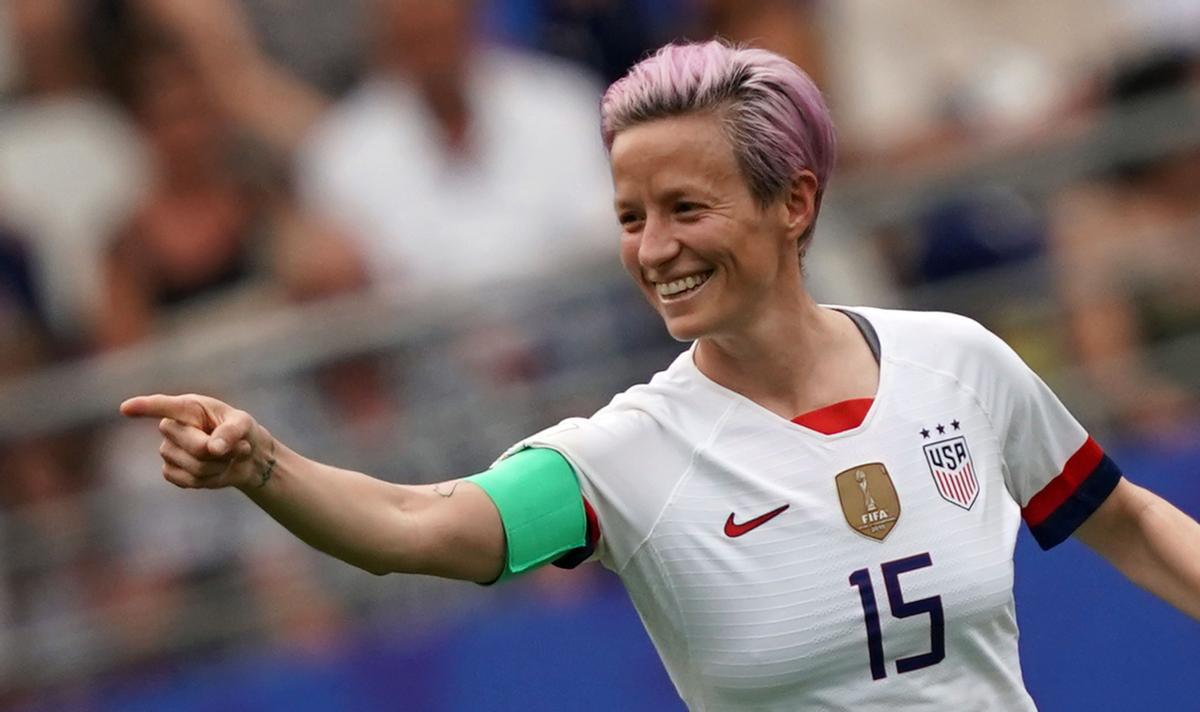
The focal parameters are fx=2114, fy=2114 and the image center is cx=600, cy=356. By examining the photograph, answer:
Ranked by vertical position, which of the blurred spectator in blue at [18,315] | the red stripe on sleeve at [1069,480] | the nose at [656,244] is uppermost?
the nose at [656,244]

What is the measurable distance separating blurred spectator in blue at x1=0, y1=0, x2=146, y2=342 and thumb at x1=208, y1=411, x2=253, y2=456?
4994 millimetres

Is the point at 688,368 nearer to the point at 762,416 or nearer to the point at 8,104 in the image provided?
the point at 762,416

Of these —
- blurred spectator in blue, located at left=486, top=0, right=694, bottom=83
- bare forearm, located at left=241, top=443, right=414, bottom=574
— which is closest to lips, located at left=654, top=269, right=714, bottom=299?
bare forearm, located at left=241, top=443, right=414, bottom=574

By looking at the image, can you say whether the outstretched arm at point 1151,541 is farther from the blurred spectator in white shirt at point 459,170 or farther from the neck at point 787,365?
the blurred spectator in white shirt at point 459,170

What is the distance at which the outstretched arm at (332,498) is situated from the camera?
3049mm

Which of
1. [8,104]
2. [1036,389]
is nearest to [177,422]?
[1036,389]

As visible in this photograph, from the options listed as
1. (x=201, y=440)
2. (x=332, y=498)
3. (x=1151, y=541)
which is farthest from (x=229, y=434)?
(x=1151, y=541)

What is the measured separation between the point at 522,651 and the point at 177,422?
3.67 metres

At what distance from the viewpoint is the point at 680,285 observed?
11.7ft

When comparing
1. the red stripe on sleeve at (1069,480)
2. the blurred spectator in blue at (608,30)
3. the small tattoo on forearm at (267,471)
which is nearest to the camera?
the small tattoo on forearm at (267,471)

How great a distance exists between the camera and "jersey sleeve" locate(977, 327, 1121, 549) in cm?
381

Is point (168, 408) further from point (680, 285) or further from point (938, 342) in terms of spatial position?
point (938, 342)

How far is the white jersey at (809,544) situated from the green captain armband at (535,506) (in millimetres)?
38

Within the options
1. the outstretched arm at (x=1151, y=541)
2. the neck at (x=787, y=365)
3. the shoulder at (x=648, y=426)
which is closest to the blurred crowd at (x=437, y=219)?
the outstretched arm at (x=1151, y=541)
